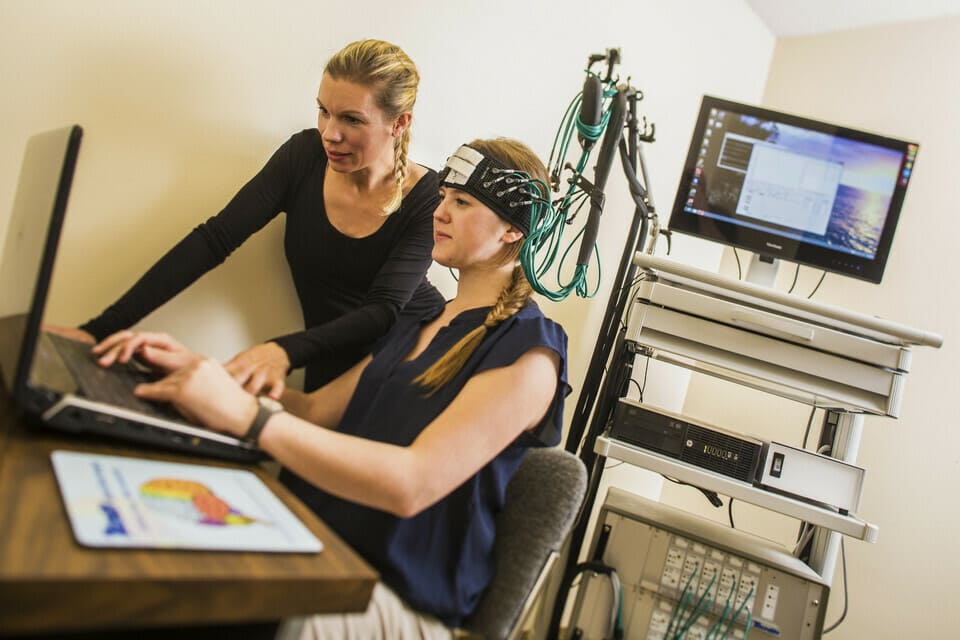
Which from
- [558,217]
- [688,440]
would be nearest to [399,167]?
[558,217]

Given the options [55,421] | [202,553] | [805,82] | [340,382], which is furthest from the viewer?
[805,82]

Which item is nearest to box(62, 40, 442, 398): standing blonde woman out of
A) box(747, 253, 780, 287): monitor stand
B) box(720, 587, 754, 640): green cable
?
box(720, 587, 754, 640): green cable

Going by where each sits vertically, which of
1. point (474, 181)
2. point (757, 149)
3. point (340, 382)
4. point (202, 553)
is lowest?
point (202, 553)

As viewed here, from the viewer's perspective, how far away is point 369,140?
4.84 ft

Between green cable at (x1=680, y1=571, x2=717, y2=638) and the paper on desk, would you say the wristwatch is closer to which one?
the paper on desk

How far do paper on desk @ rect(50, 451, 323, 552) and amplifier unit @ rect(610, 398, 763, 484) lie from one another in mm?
1114

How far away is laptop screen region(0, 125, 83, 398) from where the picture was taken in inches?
29.3

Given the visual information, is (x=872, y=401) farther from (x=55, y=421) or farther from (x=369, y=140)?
(x=55, y=421)

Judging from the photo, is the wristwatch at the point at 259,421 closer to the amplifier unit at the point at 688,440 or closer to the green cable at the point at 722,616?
the amplifier unit at the point at 688,440

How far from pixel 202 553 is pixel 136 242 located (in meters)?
0.86

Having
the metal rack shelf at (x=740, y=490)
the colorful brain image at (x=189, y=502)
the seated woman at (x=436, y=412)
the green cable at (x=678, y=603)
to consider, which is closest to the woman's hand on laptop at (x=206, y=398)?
the seated woman at (x=436, y=412)

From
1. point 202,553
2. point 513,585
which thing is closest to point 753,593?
point 513,585

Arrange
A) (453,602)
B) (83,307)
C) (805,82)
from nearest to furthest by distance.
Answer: (453,602), (83,307), (805,82)

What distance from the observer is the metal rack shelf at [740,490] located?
5.65 feet
